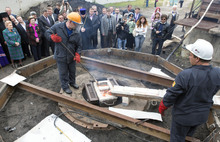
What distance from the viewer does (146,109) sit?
4215 millimetres

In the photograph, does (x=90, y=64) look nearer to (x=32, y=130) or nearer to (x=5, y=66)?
(x=32, y=130)

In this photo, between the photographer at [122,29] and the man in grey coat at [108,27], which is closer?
the photographer at [122,29]

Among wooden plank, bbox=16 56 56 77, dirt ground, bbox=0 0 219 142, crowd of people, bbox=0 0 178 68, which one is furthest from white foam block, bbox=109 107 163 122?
crowd of people, bbox=0 0 178 68

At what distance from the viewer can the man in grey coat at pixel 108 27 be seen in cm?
726

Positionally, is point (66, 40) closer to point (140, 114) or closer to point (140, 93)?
point (140, 93)

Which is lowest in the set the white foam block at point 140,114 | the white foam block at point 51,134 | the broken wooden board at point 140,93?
the white foam block at point 51,134

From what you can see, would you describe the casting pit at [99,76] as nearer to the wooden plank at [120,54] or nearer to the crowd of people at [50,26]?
the wooden plank at [120,54]

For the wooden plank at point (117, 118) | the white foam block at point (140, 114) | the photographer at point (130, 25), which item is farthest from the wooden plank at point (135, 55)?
the wooden plank at point (117, 118)

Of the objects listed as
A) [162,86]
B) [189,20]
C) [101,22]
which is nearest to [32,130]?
[162,86]

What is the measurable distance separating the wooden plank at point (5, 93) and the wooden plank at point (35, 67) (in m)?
0.77

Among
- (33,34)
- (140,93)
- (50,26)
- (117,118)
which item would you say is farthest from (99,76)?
(50,26)

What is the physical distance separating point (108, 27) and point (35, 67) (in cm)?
379

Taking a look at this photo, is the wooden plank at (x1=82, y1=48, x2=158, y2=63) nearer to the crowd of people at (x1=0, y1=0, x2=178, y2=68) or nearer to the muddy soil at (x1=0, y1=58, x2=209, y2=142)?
the crowd of people at (x1=0, y1=0, x2=178, y2=68)

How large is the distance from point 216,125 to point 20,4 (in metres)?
14.3
